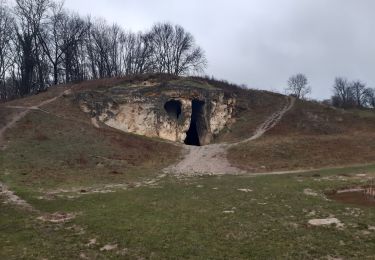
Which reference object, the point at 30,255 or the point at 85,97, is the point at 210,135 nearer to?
the point at 85,97

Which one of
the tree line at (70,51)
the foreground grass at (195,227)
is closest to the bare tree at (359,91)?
the tree line at (70,51)

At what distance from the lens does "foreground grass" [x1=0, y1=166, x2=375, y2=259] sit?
1366 cm

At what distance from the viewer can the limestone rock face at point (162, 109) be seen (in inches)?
2045

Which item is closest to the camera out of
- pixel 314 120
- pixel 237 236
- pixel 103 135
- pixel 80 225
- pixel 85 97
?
pixel 237 236

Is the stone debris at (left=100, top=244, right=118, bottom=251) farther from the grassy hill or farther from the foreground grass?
the foreground grass

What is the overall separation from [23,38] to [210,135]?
3551cm

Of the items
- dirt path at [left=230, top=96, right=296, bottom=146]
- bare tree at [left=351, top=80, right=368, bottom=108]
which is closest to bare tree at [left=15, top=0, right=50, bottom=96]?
dirt path at [left=230, top=96, right=296, bottom=146]

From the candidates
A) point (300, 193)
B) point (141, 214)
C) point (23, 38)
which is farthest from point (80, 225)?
point (23, 38)

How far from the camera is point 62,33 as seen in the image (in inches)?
2729

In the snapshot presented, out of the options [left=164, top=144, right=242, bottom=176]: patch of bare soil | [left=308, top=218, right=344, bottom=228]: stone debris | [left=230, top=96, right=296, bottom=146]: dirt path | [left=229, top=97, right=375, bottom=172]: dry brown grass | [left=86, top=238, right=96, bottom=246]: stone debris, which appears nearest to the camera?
[left=86, top=238, right=96, bottom=246]: stone debris

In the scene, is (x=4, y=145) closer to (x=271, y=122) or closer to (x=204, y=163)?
(x=204, y=163)

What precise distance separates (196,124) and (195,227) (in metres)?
42.8

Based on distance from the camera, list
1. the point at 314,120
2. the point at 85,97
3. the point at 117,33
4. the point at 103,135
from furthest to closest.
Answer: the point at 117,33
the point at 314,120
the point at 85,97
the point at 103,135

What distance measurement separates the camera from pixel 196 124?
59.1 metres
